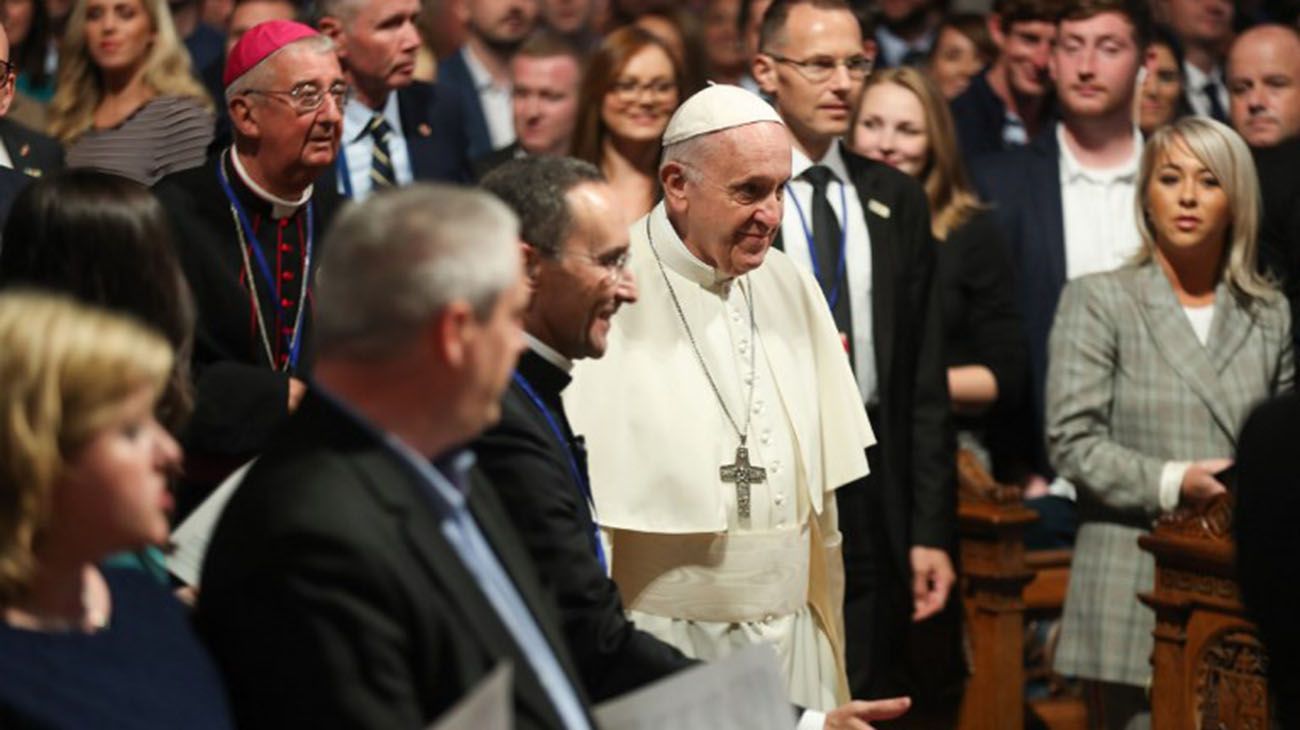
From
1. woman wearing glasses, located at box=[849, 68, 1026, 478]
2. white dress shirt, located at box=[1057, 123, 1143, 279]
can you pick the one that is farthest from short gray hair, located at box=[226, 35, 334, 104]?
white dress shirt, located at box=[1057, 123, 1143, 279]

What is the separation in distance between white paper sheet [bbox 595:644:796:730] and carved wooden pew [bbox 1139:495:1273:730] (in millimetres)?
2621

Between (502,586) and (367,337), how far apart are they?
418 mm

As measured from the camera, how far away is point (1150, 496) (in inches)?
236

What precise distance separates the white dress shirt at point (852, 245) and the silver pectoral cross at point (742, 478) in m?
1.18

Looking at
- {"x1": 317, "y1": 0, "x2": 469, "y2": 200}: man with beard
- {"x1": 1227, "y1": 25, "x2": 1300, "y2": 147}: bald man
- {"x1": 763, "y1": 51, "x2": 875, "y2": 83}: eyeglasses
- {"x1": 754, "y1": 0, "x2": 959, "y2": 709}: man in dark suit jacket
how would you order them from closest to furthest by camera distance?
{"x1": 754, "y1": 0, "x2": 959, "y2": 709}: man in dark suit jacket, {"x1": 763, "y1": 51, "x2": 875, "y2": 83}: eyeglasses, {"x1": 317, "y1": 0, "x2": 469, "y2": 200}: man with beard, {"x1": 1227, "y1": 25, "x2": 1300, "y2": 147}: bald man

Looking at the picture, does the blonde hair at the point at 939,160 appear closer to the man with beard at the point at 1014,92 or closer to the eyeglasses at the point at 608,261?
the man with beard at the point at 1014,92

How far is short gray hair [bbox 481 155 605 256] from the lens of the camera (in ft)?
12.8

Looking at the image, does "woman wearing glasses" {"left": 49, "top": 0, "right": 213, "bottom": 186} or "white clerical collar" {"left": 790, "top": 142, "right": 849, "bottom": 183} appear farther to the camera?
"woman wearing glasses" {"left": 49, "top": 0, "right": 213, "bottom": 186}

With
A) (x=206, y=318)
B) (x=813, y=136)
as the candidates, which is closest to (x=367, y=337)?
(x=206, y=318)

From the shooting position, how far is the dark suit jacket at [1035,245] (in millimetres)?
7078

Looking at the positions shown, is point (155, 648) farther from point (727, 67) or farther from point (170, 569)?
point (727, 67)

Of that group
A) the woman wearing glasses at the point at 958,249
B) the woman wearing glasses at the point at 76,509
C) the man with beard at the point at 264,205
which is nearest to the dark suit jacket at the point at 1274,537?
the woman wearing glasses at the point at 76,509

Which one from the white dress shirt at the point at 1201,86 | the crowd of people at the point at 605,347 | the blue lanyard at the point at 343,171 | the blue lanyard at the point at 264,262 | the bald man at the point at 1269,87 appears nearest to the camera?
the crowd of people at the point at 605,347

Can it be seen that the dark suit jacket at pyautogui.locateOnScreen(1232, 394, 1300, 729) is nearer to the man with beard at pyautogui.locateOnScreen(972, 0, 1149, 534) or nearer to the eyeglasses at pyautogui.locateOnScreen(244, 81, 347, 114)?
the eyeglasses at pyautogui.locateOnScreen(244, 81, 347, 114)
